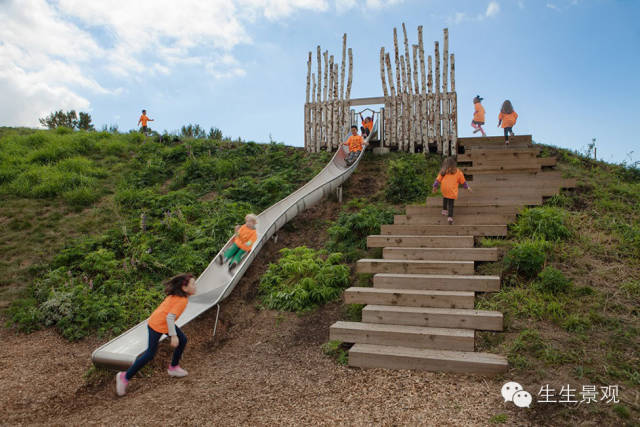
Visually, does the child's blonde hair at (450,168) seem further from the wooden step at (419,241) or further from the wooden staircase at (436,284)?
the wooden step at (419,241)

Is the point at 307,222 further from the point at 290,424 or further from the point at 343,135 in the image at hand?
the point at 290,424

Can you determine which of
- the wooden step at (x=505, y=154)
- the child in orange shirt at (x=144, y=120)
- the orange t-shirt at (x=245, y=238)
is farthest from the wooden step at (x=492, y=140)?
the child in orange shirt at (x=144, y=120)

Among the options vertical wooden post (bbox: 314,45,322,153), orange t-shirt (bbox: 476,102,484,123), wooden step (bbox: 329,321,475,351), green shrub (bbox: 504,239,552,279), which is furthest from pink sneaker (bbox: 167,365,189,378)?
orange t-shirt (bbox: 476,102,484,123)

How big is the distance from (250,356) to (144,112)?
46.7 ft

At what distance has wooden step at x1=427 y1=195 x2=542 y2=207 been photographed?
788 cm

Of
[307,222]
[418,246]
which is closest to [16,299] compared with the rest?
[307,222]

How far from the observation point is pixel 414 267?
630 centimetres

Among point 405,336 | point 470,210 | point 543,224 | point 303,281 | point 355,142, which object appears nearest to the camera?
point 405,336

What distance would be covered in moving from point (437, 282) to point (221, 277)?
3.62m

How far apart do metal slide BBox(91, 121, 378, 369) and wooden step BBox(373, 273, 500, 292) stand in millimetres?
2433

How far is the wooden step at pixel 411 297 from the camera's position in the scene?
5.40 m

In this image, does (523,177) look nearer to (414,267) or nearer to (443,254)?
(443,254)

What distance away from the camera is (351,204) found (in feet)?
33.2

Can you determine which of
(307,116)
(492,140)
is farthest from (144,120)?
(492,140)
